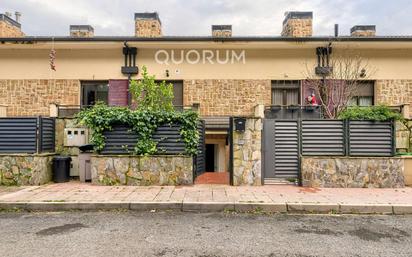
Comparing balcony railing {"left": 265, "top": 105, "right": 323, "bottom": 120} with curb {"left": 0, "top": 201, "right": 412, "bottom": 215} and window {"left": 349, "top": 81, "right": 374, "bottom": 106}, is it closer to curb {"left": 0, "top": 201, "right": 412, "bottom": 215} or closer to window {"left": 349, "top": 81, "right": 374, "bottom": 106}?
window {"left": 349, "top": 81, "right": 374, "bottom": 106}

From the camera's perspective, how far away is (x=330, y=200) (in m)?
7.32

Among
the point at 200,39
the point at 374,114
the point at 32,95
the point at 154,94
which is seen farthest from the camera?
the point at 32,95

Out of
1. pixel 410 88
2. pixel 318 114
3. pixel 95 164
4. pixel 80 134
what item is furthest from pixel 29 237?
pixel 410 88

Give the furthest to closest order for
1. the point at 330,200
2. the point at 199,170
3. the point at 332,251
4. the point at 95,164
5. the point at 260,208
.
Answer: the point at 199,170, the point at 95,164, the point at 330,200, the point at 260,208, the point at 332,251

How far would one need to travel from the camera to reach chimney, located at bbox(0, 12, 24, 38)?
15.3 metres

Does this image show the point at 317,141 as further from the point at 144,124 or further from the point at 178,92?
the point at 178,92

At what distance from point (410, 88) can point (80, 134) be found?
585 inches

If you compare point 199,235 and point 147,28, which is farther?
point 147,28

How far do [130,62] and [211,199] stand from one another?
31.9 feet

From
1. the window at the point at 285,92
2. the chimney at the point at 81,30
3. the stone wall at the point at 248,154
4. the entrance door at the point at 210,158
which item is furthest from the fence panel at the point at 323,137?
the chimney at the point at 81,30

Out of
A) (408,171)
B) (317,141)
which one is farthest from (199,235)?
(408,171)

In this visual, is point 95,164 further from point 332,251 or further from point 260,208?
point 332,251

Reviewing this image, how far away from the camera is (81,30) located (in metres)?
15.9

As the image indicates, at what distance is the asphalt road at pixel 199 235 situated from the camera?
445 centimetres
